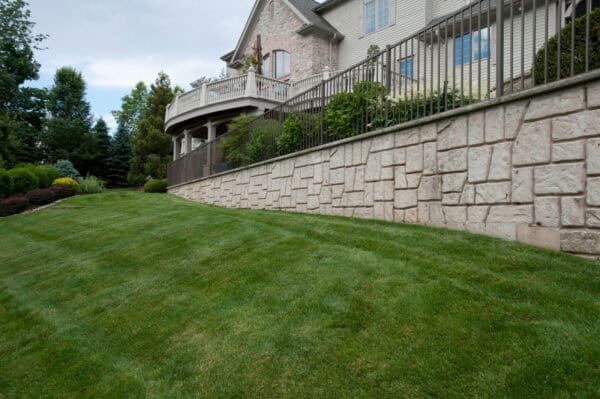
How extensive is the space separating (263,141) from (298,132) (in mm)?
1710

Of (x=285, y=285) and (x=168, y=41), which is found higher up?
(x=168, y=41)

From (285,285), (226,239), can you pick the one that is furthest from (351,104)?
(285,285)

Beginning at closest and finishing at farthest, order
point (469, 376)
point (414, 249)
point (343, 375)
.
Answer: point (469, 376) < point (343, 375) < point (414, 249)

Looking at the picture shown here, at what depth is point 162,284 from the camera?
462 centimetres

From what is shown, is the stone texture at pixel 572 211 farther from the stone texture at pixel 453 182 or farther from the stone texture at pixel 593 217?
the stone texture at pixel 453 182

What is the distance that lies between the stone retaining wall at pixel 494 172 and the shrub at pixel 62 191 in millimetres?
14620

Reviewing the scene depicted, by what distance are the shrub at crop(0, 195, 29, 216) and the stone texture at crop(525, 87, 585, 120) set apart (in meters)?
17.5

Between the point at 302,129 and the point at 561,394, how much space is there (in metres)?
7.33

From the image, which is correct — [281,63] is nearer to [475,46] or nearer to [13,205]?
[475,46]

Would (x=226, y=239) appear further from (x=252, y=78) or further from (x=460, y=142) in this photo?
(x=252, y=78)

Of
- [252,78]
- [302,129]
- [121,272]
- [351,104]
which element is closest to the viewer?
[121,272]

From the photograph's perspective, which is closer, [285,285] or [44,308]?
[285,285]

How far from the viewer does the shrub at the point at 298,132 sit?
833cm

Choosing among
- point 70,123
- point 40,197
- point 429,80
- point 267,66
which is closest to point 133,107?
point 70,123
